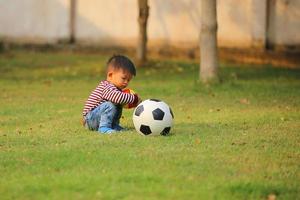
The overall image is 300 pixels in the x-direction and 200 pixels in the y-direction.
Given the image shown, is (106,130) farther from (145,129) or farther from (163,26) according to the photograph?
(163,26)

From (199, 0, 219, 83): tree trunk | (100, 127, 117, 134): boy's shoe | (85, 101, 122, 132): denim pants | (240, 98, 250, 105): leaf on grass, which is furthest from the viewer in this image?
(199, 0, 219, 83): tree trunk

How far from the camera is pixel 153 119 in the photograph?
9.35 m

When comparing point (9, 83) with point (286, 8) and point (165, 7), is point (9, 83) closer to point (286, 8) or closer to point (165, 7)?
point (165, 7)

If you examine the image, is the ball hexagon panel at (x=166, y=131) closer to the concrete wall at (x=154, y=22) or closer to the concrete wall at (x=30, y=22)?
the concrete wall at (x=154, y=22)

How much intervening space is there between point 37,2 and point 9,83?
17.5 feet

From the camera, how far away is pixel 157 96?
567 inches

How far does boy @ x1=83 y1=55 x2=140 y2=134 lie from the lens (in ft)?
32.2

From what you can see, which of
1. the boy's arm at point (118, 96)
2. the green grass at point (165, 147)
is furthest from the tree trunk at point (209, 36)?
the boy's arm at point (118, 96)

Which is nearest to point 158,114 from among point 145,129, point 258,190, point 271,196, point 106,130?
point 145,129

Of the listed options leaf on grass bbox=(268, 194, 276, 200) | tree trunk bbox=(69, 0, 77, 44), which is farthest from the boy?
tree trunk bbox=(69, 0, 77, 44)

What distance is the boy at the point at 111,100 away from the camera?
9.81 m

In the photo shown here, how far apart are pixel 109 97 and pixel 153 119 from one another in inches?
29.9

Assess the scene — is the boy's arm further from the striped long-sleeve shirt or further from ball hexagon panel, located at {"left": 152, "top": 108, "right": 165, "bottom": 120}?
ball hexagon panel, located at {"left": 152, "top": 108, "right": 165, "bottom": 120}

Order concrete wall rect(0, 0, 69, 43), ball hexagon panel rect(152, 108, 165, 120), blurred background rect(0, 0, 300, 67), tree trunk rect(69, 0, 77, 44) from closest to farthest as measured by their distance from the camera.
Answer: ball hexagon panel rect(152, 108, 165, 120)
blurred background rect(0, 0, 300, 67)
tree trunk rect(69, 0, 77, 44)
concrete wall rect(0, 0, 69, 43)
